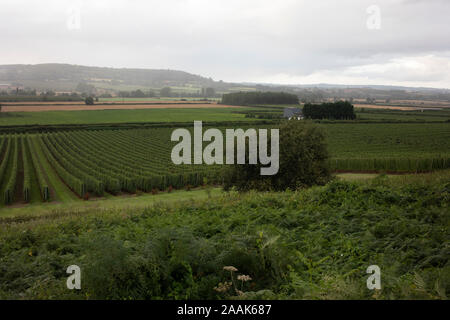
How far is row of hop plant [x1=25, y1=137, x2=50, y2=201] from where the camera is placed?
100.0 ft

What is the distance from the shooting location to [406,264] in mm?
6621

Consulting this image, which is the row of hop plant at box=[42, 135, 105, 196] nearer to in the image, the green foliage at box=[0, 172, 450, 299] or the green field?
the green foliage at box=[0, 172, 450, 299]

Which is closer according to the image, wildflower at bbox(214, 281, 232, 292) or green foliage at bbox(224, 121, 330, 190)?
wildflower at bbox(214, 281, 232, 292)

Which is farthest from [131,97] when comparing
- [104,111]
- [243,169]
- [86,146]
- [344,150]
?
[243,169]

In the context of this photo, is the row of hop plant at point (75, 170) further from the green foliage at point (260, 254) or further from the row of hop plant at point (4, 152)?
the green foliage at point (260, 254)

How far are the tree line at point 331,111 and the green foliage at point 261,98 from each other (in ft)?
174

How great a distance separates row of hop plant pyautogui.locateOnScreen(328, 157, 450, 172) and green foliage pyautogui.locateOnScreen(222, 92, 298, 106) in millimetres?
111265

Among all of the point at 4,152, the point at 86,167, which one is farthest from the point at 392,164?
the point at 4,152

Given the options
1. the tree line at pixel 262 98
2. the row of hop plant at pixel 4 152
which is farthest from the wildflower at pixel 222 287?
the tree line at pixel 262 98

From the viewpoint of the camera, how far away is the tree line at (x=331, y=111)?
9581 cm

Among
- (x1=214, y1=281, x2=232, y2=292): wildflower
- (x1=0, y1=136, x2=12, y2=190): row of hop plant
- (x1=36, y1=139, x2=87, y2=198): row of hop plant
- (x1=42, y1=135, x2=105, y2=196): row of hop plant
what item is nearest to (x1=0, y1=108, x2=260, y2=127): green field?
(x1=0, y1=136, x2=12, y2=190): row of hop plant
